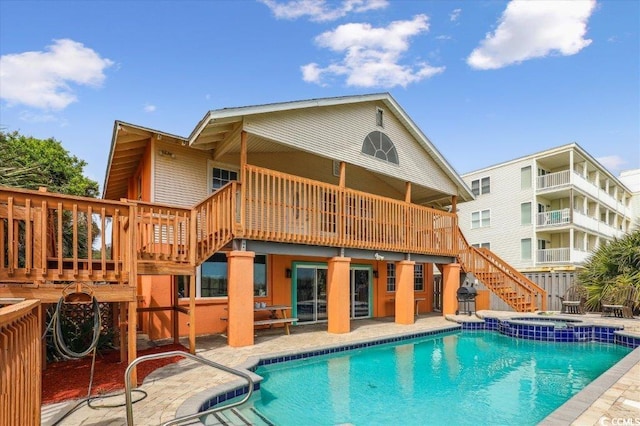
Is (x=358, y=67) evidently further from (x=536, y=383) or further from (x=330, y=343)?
(x=536, y=383)

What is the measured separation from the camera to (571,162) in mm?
25047

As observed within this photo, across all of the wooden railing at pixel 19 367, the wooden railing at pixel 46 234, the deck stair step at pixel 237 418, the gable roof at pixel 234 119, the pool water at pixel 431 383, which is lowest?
the pool water at pixel 431 383

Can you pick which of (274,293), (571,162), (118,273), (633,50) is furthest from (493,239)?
(118,273)

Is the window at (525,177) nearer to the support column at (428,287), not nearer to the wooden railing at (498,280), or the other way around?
the wooden railing at (498,280)

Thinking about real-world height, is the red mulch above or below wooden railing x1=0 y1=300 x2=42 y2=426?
below

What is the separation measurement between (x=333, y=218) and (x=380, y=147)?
145 inches

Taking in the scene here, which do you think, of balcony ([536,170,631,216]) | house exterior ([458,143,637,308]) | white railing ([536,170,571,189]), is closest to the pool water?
house exterior ([458,143,637,308])

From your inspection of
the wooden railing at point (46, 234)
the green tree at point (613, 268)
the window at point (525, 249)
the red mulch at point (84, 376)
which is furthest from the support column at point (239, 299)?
the window at point (525, 249)

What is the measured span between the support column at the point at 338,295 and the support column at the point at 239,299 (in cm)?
292

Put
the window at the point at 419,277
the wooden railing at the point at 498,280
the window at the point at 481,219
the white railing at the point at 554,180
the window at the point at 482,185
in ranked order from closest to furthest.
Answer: the wooden railing at the point at 498,280
the window at the point at 419,277
the white railing at the point at 554,180
the window at the point at 481,219
the window at the point at 482,185

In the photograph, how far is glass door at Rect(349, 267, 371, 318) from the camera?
1584 cm

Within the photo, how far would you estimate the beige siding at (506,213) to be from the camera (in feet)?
87.7

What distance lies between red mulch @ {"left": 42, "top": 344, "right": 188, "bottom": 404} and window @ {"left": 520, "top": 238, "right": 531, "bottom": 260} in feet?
82.9

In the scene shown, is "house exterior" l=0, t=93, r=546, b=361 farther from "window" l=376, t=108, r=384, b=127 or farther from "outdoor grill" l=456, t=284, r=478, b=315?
"outdoor grill" l=456, t=284, r=478, b=315
